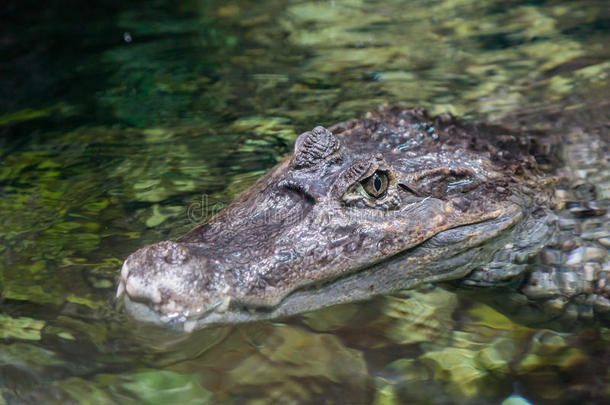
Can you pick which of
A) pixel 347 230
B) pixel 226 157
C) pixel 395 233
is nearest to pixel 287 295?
pixel 347 230

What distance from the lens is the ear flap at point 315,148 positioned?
12.5 ft

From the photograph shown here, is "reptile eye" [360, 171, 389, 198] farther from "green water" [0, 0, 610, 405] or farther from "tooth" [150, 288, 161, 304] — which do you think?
"tooth" [150, 288, 161, 304]

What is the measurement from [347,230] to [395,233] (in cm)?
32

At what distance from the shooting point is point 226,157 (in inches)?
213

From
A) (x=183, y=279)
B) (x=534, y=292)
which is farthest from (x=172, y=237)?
(x=534, y=292)

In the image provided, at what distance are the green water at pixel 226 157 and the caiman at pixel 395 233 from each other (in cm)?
22

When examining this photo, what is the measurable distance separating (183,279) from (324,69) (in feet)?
15.7

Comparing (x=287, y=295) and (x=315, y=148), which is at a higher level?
(x=315, y=148)

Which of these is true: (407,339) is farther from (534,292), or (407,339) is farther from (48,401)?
(48,401)

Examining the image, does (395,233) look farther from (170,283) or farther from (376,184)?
(170,283)

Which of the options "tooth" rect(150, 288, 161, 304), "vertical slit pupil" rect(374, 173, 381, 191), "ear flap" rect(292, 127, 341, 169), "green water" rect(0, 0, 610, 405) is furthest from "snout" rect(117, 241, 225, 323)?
"vertical slit pupil" rect(374, 173, 381, 191)

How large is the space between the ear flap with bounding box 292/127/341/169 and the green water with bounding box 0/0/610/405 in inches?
35.3

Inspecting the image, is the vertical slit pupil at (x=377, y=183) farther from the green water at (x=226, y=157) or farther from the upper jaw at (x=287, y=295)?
the green water at (x=226, y=157)

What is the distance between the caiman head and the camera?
3.09 metres
